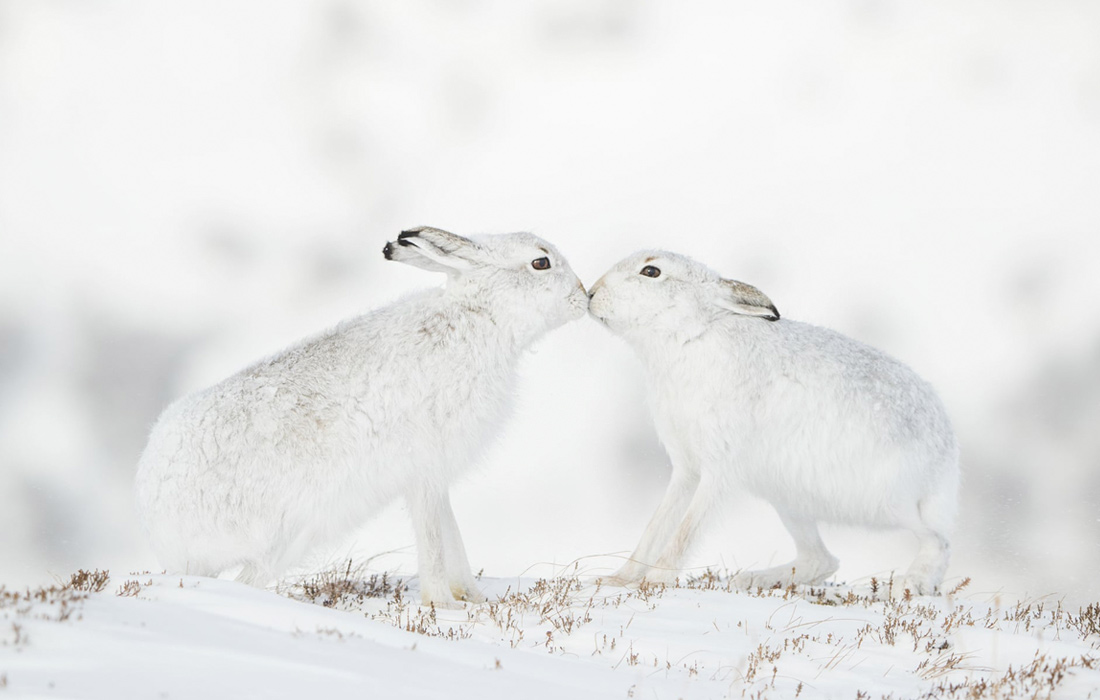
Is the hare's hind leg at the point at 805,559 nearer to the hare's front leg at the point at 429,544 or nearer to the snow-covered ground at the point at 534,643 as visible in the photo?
the snow-covered ground at the point at 534,643

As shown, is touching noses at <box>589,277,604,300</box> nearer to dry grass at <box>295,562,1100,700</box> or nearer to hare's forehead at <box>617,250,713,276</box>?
hare's forehead at <box>617,250,713,276</box>

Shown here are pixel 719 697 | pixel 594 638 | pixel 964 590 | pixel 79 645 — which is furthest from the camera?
pixel 964 590

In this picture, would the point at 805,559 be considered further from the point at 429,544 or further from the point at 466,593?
the point at 429,544

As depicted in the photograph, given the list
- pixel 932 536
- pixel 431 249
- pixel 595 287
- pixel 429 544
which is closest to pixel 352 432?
pixel 429 544

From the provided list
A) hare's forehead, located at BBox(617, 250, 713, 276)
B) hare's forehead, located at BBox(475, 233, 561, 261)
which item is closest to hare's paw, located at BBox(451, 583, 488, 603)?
hare's forehead, located at BBox(475, 233, 561, 261)

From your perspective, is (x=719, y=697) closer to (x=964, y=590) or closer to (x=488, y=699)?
(x=488, y=699)

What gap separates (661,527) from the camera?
26.0 ft

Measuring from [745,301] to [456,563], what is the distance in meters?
3.02

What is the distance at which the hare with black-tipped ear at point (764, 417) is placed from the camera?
7852 mm

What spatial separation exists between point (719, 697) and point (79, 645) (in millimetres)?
2725

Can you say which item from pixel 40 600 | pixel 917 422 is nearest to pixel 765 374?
pixel 917 422

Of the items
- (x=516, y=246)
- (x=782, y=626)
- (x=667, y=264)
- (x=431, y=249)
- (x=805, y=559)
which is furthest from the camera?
Answer: (x=805, y=559)

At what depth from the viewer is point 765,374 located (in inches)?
313

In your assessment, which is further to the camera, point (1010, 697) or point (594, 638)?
point (594, 638)
